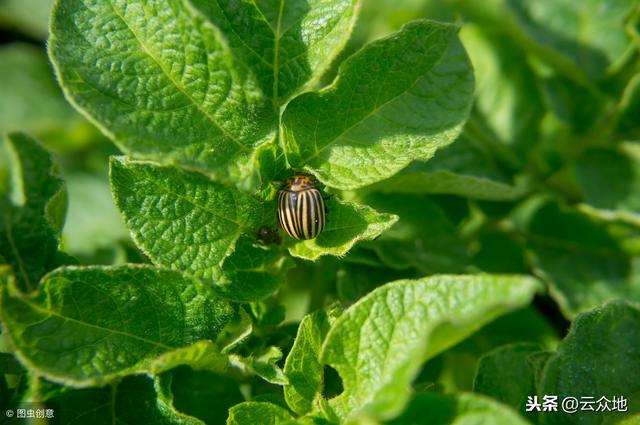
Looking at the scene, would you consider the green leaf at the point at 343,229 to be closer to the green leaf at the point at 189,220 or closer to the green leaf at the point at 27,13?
the green leaf at the point at 189,220

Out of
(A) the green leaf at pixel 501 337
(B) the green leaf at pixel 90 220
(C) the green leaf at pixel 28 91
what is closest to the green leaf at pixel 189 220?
(B) the green leaf at pixel 90 220

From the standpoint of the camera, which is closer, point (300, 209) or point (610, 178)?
point (300, 209)

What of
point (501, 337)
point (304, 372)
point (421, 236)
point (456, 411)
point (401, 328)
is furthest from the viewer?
point (501, 337)

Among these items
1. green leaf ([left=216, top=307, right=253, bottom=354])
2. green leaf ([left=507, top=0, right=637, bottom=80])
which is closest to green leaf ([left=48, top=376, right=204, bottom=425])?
green leaf ([left=216, top=307, right=253, bottom=354])

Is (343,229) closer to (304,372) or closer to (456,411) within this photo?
(304,372)

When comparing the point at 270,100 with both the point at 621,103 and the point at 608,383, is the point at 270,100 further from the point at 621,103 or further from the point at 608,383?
the point at 621,103

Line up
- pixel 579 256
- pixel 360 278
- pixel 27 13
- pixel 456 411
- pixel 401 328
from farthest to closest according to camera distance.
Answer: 1. pixel 27 13
2. pixel 579 256
3. pixel 360 278
4. pixel 401 328
5. pixel 456 411

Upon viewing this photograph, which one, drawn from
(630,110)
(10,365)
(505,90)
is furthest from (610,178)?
(10,365)
